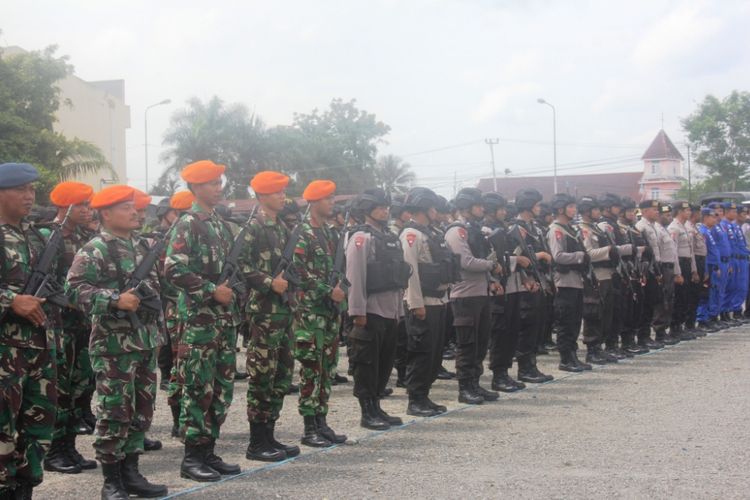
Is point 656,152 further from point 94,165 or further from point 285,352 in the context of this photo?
point 285,352

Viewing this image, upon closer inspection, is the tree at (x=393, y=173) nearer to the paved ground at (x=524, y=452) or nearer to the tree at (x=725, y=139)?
the tree at (x=725, y=139)

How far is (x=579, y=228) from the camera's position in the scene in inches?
428

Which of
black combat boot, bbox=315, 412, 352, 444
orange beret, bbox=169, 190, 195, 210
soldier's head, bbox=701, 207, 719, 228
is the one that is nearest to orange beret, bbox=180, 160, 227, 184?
black combat boot, bbox=315, 412, 352, 444

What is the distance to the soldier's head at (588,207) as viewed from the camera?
36.6 feet

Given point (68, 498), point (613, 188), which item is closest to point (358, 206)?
point (68, 498)

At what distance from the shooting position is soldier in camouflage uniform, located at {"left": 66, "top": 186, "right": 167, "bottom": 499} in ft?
16.4

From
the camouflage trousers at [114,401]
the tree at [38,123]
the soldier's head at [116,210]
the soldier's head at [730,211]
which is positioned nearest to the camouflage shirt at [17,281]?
→ the camouflage trousers at [114,401]

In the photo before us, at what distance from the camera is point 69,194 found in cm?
642

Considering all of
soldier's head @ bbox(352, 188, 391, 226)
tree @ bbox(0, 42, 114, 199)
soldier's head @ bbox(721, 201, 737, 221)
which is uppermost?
tree @ bbox(0, 42, 114, 199)

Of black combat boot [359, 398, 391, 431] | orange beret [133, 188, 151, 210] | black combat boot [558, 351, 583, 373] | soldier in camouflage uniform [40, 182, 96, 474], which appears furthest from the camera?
black combat boot [558, 351, 583, 373]

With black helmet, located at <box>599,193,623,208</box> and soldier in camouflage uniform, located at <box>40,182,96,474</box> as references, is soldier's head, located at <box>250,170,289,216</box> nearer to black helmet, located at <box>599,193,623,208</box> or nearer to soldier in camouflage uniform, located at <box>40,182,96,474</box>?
soldier in camouflage uniform, located at <box>40,182,96,474</box>

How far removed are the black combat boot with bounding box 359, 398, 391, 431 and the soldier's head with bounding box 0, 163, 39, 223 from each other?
343 cm

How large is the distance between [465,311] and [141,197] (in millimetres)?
3326

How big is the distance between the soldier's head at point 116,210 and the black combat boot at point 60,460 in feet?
5.64
